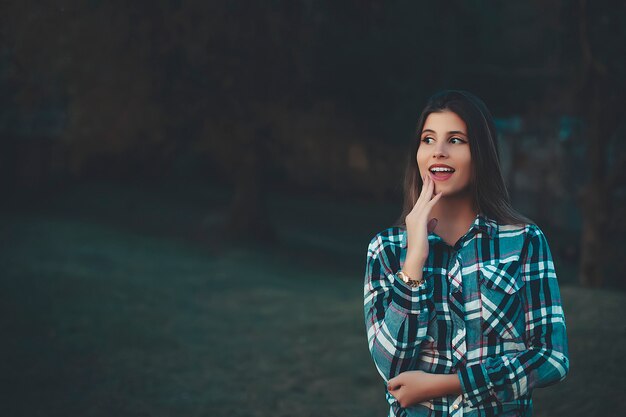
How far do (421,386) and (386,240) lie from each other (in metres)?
0.48

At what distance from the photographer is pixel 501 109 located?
16016mm

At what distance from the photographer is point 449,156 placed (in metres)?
2.21

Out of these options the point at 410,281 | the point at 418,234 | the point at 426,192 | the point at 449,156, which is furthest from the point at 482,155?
the point at 410,281

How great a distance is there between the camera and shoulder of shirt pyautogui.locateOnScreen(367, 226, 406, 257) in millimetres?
2238

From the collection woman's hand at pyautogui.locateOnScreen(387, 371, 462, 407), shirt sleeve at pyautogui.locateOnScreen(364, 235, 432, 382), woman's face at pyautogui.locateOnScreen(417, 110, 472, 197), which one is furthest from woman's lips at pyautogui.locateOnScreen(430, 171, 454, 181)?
woman's hand at pyautogui.locateOnScreen(387, 371, 462, 407)

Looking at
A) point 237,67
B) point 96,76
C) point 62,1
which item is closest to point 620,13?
point 237,67

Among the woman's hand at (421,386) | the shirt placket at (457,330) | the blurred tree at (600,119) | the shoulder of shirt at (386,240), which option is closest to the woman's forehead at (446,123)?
the shoulder of shirt at (386,240)

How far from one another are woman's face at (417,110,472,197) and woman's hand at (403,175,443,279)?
64 mm

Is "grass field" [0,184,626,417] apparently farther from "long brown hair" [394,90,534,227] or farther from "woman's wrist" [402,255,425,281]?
"woman's wrist" [402,255,425,281]

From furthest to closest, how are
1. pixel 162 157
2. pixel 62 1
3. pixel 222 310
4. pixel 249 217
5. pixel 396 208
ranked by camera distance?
1. pixel 396 208
2. pixel 249 217
3. pixel 162 157
4. pixel 222 310
5. pixel 62 1

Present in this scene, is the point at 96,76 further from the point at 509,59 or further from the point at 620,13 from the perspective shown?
the point at 509,59

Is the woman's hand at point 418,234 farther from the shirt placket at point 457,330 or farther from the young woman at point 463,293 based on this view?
the shirt placket at point 457,330

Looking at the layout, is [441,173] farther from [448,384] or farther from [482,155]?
[448,384]

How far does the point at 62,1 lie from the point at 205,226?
8.16 m
